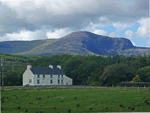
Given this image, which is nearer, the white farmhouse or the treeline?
the treeline

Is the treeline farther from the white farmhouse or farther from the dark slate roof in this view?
the dark slate roof

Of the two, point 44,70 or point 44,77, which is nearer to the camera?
point 44,77

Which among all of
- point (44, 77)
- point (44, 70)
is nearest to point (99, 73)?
point (44, 77)

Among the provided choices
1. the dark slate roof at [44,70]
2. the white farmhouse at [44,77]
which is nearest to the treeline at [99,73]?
the white farmhouse at [44,77]

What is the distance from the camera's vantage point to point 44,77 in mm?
99750

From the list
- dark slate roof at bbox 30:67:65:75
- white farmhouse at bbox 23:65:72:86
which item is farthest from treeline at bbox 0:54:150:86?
dark slate roof at bbox 30:67:65:75

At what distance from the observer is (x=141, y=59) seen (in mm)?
132875

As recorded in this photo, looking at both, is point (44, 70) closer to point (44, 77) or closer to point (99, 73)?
point (44, 77)

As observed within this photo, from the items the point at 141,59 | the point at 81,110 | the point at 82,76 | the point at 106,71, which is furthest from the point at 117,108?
the point at 141,59

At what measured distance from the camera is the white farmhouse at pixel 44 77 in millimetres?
97562

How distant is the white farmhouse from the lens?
3841 inches

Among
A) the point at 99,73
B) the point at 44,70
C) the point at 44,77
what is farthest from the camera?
the point at 44,70

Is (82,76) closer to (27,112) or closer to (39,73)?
(39,73)

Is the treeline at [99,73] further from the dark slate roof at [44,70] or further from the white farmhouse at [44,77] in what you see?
the dark slate roof at [44,70]
